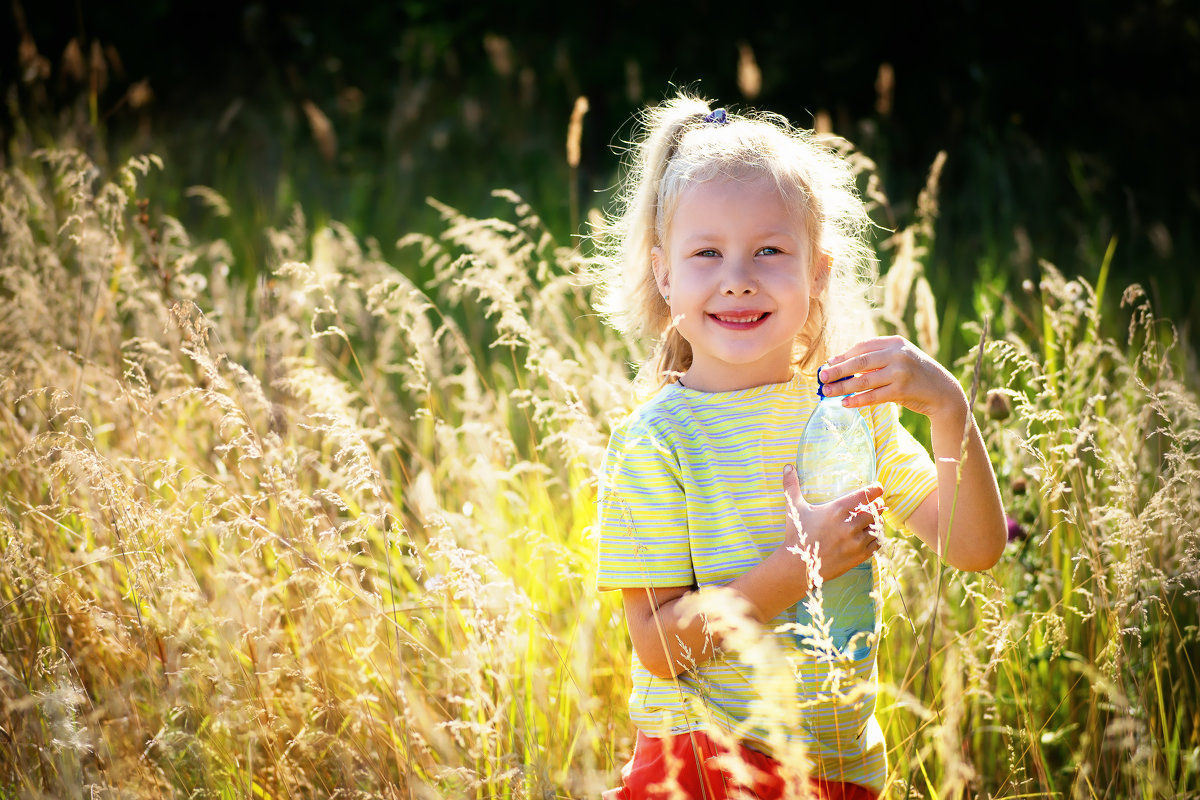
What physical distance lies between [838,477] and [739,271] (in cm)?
38

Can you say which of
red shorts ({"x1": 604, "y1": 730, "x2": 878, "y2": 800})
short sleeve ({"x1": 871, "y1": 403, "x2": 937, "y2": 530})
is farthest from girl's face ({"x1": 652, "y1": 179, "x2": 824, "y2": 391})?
red shorts ({"x1": 604, "y1": 730, "x2": 878, "y2": 800})

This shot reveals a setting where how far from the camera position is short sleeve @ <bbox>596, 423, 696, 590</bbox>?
158 cm

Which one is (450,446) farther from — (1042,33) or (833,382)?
(1042,33)

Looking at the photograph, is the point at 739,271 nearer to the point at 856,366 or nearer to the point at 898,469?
the point at 856,366

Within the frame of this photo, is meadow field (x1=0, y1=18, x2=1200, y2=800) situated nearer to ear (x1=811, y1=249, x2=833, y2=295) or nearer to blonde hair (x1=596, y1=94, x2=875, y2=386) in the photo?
blonde hair (x1=596, y1=94, x2=875, y2=386)

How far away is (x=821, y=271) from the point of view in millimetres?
1811

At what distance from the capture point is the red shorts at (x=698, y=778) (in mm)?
1490

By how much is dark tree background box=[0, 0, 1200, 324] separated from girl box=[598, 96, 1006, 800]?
132 inches

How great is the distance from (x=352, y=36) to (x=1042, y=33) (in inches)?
197

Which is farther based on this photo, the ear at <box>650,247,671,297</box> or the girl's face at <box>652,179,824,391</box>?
the ear at <box>650,247,671,297</box>

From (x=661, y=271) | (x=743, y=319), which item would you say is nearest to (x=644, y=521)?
(x=743, y=319)

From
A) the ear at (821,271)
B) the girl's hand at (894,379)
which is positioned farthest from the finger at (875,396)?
the ear at (821,271)

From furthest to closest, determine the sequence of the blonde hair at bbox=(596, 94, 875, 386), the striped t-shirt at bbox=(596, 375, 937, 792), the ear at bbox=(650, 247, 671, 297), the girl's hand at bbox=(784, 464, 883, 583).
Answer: the ear at bbox=(650, 247, 671, 297)
the blonde hair at bbox=(596, 94, 875, 386)
the striped t-shirt at bbox=(596, 375, 937, 792)
the girl's hand at bbox=(784, 464, 883, 583)

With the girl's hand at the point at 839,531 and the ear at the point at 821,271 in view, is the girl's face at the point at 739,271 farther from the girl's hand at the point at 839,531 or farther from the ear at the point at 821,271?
the girl's hand at the point at 839,531
